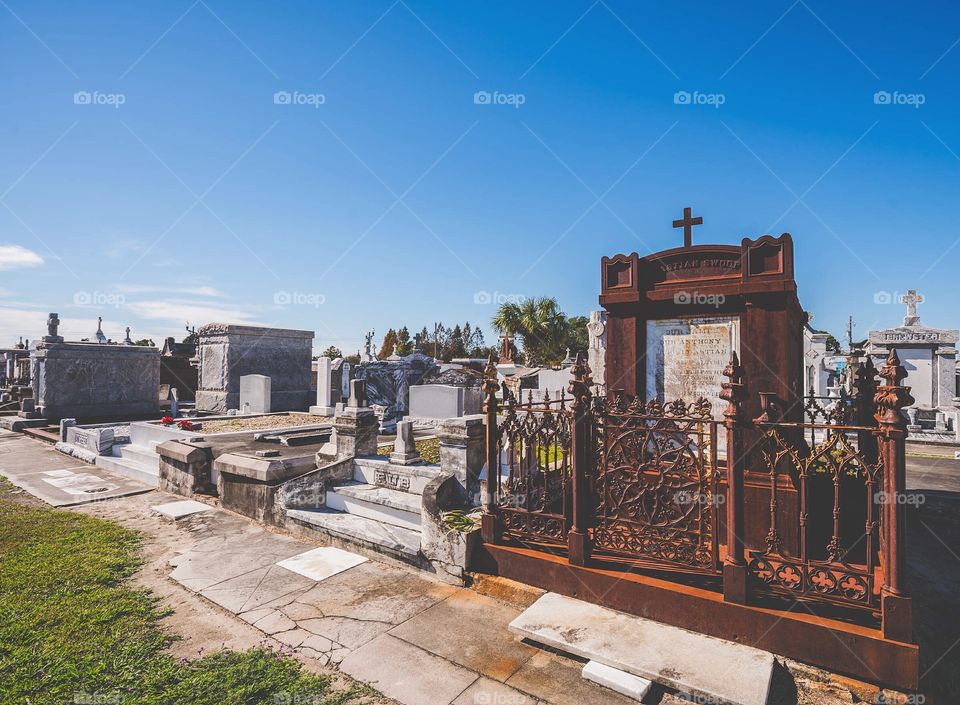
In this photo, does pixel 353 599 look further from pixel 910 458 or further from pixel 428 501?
pixel 910 458

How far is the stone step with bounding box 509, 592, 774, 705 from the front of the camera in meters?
3.24

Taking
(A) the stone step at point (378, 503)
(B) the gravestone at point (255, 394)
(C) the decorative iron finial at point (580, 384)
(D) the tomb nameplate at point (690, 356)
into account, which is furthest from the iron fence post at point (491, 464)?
(B) the gravestone at point (255, 394)

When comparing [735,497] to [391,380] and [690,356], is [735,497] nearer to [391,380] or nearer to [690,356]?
[690,356]

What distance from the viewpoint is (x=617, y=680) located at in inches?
134

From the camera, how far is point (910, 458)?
458 inches

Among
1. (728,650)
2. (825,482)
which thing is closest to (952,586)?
(825,482)

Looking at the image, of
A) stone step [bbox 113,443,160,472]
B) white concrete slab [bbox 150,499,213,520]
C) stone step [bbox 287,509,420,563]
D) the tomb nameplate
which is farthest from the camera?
stone step [bbox 113,443,160,472]

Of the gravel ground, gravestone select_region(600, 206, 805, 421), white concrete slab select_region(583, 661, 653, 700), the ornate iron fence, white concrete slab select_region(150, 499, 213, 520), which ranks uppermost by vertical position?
gravestone select_region(600, 206, 805, 421)

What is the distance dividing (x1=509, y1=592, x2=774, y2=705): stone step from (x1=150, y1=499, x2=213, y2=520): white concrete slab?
6217 mm

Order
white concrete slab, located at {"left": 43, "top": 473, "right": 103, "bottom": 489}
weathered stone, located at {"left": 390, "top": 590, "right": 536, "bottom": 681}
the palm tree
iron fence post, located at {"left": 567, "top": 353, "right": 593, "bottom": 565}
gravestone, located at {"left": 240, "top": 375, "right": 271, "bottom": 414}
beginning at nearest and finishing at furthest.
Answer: weathered stone, located at {"left": 390, "top": 590, "right": 536, "bottom": 681} < iron fence post, located at {"left": 567, "top": 353, "right": 593, "bottom": 565} < white concrete slab, located at {"left": 43, "top": 473, "right": 103, "bottom": 489} < gravestone, located at {"left": 240, "top": 375, "right": 271, "bottom": 414} < the palm tree

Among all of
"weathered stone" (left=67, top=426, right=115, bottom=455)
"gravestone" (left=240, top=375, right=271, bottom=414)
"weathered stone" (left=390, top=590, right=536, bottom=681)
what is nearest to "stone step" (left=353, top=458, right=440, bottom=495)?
"weathered stone" (left=390, top=590, right=536, bottom=681)

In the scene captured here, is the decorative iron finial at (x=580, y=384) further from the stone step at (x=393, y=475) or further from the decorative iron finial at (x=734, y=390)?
the stone step at (x=393, y=475)

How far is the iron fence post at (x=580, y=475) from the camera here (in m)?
4.49

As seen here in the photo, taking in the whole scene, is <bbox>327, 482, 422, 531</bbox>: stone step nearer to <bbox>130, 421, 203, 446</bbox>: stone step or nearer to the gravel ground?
<bbox>130, 421, 203, 446</bbox>: stone step
